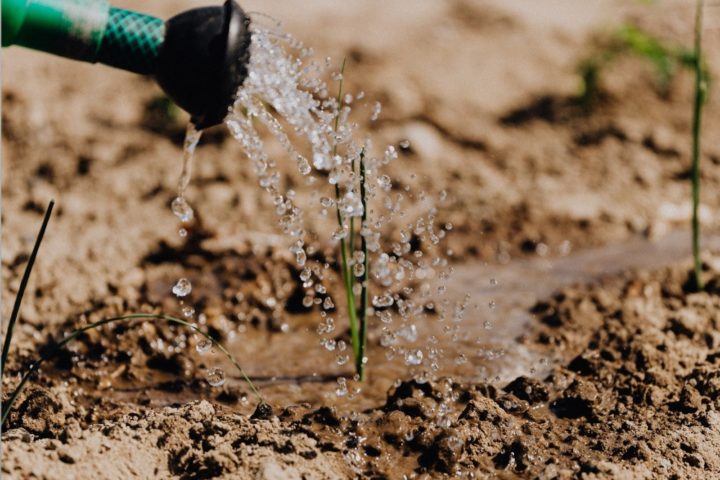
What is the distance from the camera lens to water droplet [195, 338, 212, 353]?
96.8 inches

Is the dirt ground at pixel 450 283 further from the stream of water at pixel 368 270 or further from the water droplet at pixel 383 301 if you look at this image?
the water droplet at pixel 383 301

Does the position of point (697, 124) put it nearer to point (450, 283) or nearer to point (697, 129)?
point (697, 129)

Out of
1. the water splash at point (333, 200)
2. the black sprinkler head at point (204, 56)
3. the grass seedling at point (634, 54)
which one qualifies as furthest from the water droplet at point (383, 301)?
the grass seedling at point (634, 54)

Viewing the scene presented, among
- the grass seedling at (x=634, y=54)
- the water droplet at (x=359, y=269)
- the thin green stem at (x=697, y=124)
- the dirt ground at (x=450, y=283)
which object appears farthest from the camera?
the grass seedling at (x=634, y=54)

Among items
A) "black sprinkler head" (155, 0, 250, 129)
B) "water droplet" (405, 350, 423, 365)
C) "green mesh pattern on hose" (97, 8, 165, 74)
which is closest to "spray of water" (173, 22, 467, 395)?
"water droplet" (405, 350, 423, 365)

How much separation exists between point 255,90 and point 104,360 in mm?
1013

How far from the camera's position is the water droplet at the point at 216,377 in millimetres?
2438

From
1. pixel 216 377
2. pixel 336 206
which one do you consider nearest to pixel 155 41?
pixel 336 206

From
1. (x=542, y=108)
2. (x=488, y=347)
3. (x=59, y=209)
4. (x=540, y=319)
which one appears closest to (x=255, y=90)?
(x=488, y=347)

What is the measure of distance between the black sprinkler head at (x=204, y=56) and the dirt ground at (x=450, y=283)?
2.66 ft

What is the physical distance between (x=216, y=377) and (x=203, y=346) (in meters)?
0.10

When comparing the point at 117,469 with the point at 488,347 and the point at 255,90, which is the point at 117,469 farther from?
the point at 488,347

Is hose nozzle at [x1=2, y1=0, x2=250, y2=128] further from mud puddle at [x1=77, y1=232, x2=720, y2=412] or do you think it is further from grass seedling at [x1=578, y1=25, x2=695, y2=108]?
grass seedling at [x1=578, y1=25, x2=695, y2=108]

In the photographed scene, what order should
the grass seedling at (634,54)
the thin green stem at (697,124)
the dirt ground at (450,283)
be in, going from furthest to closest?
the grass seedling at (634,54)
the thin green stem at (697,124)
the dirt ground at (450,283)
